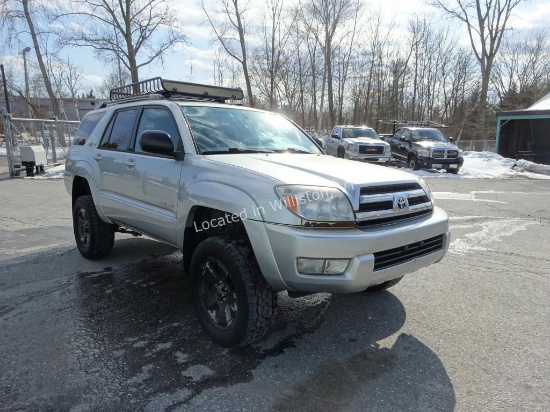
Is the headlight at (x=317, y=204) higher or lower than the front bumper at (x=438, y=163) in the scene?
higher

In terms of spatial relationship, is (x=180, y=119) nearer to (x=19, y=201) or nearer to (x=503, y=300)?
(x=503, y=300)

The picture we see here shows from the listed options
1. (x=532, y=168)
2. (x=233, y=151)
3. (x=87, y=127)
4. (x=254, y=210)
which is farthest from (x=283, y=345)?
(x=532, y=168)

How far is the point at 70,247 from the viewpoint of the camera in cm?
563

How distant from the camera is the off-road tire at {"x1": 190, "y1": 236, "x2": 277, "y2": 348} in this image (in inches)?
105

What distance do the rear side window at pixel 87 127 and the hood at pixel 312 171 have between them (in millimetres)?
2673

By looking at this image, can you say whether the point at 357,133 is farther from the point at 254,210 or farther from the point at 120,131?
the point at 254,210

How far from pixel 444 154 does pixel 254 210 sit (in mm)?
15286

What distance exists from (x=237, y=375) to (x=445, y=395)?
4.36ft

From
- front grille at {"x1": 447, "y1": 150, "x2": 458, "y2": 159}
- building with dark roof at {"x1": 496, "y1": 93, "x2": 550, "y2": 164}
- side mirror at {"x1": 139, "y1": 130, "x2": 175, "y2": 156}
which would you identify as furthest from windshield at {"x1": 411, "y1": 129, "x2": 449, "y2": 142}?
side mirror at {"x1": 139, "y1": 130, "x2": 175, "y2": 156}

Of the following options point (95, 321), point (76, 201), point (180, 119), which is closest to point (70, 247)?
point (76, 201)

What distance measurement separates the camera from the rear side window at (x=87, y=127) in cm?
505

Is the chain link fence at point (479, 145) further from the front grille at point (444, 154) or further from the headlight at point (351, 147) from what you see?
the headlight at point (351, 147)

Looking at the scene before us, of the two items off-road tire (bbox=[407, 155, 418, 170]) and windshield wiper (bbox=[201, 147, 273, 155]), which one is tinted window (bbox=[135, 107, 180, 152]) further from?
off-road tire (bbox=[407, 155, 418, 170])

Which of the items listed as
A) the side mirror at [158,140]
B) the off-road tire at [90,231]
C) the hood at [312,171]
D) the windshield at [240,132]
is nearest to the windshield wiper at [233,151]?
the windshield at [240,132]
